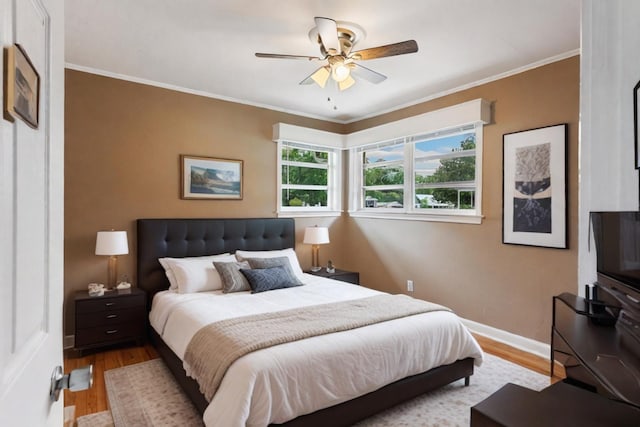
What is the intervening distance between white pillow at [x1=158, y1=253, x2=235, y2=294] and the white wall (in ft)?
9.87

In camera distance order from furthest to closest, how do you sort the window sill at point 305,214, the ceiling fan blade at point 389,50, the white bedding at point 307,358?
the window sill at point 305,214
the ceiling fan blade at point 389,50
the white bedding at point 307,358

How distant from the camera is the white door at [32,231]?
21.4 inches

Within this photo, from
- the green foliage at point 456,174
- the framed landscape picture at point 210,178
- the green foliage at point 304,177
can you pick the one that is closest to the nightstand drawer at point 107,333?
the framed landscape picture at point 210,178

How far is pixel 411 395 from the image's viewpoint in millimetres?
2467

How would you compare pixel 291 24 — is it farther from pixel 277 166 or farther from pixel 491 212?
pixel 491 212

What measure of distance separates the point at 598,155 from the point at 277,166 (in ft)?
12.0

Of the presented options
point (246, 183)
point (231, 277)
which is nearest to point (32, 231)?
point (231, 277)

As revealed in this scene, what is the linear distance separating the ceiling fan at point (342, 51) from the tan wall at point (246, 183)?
163 cm

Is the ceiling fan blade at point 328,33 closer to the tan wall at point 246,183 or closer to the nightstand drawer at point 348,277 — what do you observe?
the tan wall at point 246,183

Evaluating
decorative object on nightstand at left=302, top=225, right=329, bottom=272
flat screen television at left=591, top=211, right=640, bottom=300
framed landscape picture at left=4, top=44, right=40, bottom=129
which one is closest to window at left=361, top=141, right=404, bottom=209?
decorative object on nightstand at left=302, top=225, right=329, bottom=272

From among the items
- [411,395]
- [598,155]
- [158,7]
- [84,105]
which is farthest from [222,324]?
[84,105]

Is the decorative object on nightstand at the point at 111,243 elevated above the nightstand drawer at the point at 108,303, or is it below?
above

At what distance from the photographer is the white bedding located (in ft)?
6.17

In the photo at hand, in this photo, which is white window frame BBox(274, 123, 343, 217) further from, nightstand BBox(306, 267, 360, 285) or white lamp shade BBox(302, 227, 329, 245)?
nightstand BBox(306, 267, 360, 285)
